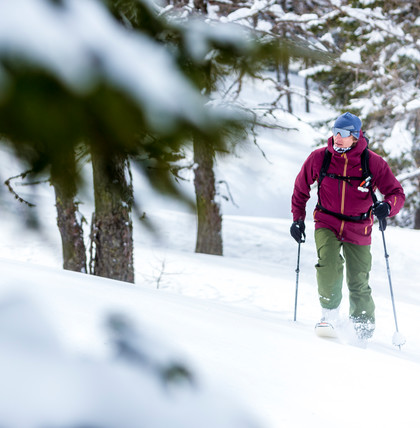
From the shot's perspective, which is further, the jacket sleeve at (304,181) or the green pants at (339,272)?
the green pants at (339,272)

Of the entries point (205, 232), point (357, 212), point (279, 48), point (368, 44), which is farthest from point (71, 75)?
point (368, 44)

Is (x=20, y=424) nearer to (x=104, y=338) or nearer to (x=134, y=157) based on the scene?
(x=104, y=338)

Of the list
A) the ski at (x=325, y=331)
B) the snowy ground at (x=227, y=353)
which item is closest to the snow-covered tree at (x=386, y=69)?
the ski at (x=325, y=331)

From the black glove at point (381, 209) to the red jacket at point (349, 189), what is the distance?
65 millimetres

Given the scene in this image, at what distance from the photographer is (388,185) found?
417cm

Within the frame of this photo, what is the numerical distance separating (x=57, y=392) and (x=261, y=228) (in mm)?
12410

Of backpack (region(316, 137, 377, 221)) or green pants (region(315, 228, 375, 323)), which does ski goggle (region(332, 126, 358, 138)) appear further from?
green pants (region(315, 228, 375, 323))

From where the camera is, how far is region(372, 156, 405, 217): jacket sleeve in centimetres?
414

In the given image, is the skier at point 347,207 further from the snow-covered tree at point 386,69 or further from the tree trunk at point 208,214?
the snow-covered tree at point 386,69

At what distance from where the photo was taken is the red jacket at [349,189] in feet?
13.5

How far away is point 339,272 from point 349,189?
770mm

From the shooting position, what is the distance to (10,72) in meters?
0.78

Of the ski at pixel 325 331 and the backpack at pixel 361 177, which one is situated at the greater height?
the backpack at pixel 361 177

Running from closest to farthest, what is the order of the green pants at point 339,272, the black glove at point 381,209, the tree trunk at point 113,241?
the black glove at point 381,209
the green pants at point 339,272
the tree trunk at point 113,241
